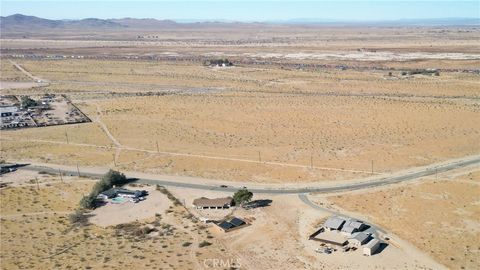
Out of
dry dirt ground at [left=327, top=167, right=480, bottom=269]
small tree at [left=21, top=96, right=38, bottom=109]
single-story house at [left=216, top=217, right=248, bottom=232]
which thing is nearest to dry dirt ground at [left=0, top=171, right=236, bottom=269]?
single-story house at [left=216, top=217, right=248, bottom=232]

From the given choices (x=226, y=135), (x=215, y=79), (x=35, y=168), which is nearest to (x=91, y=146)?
(x=35, y=168)

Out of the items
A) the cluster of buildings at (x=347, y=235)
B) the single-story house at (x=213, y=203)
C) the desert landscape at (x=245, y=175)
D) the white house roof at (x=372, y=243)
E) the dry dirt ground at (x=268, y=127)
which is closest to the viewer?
the white house roof at (x=372, y=243)

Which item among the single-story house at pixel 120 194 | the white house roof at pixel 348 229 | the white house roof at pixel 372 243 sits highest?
the single-story house at pixel 120 194

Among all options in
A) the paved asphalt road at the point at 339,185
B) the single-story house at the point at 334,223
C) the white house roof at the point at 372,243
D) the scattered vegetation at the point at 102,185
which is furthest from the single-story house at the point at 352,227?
the scattered vegetation at the point at 102,185

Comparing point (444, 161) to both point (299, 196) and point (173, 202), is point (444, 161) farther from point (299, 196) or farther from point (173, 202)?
point (173, 202)

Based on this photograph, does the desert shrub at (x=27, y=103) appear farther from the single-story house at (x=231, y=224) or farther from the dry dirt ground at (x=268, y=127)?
the single-story house at (x=231, y=224)

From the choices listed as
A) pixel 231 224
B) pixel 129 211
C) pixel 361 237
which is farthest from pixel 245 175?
pixel 361 237

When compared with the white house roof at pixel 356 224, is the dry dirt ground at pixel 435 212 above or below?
below

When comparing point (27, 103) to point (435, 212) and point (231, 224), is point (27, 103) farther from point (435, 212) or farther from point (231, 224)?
point (435, 212)
